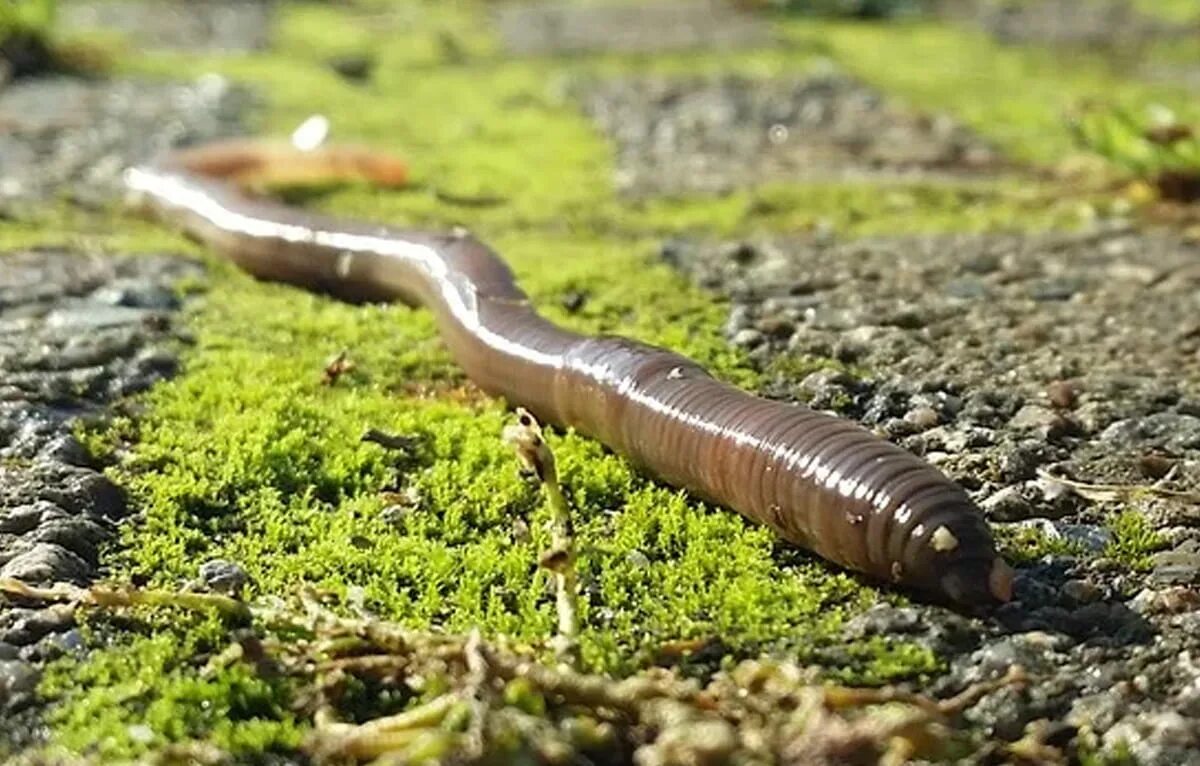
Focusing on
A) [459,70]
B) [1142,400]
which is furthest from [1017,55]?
[1142,400]

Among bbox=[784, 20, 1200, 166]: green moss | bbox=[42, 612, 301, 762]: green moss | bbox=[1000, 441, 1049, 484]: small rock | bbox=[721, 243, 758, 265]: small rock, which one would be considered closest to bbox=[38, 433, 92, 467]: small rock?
bbox=[42, 612, 301, 762]: green moss

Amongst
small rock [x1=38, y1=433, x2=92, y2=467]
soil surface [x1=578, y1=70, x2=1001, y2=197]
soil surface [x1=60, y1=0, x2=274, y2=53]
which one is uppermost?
soil surface [x1=60, y1=0, x2=274, y2=53]

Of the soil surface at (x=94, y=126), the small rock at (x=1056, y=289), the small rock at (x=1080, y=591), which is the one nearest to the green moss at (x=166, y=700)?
the small rock at (x=1080, y=591)

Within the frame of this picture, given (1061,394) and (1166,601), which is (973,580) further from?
(1061,394)

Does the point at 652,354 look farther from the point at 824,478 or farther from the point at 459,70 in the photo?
the point at 459,70

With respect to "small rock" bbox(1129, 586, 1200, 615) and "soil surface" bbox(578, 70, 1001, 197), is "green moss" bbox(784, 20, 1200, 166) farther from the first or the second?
"small rock" bbox(1129, 586, 1200, 615)

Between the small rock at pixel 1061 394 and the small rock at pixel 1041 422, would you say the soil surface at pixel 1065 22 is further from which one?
the small rock at pixel 1041 422
